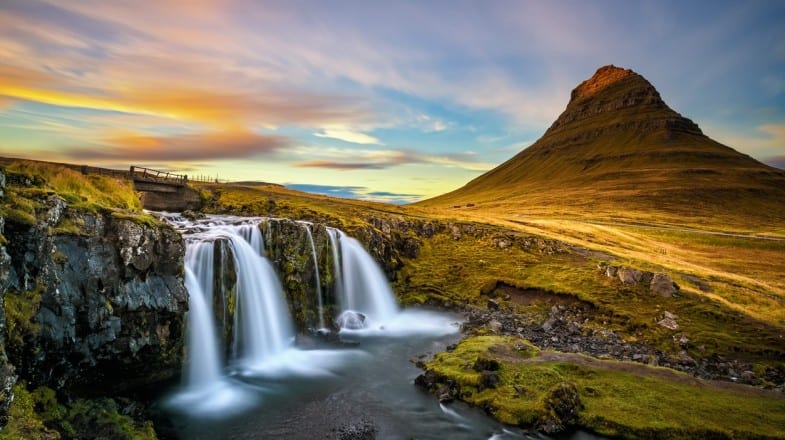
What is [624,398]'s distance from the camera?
19641 millimetres

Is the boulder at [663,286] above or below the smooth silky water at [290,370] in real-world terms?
above

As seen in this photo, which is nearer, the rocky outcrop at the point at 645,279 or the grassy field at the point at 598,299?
the grassy field at the point at 598,299

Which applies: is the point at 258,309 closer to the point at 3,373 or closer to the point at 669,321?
the point at 3,373

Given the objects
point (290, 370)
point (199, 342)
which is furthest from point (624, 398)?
point (199, 342)

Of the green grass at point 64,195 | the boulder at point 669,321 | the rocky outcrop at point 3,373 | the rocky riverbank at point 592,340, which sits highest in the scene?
the green grass at point 64,195

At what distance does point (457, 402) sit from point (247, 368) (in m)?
12.7

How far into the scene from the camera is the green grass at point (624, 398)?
57.4ft

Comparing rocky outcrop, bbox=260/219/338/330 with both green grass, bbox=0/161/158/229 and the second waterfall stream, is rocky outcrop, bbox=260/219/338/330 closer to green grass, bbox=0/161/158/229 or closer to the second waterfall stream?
the second waterfall stream

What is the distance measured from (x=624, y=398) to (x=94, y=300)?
78.8 ft

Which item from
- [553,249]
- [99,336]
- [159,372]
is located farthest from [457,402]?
→ [553,249]

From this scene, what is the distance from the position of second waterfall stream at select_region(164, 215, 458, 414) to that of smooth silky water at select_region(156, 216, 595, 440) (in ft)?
0.26

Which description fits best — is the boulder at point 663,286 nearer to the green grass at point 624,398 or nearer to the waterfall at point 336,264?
the green grass at point 624,398

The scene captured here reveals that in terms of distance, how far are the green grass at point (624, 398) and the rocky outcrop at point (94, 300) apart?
586 inches

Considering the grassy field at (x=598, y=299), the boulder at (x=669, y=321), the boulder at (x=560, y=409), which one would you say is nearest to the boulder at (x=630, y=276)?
the grassy field at (x=598, y=299)
